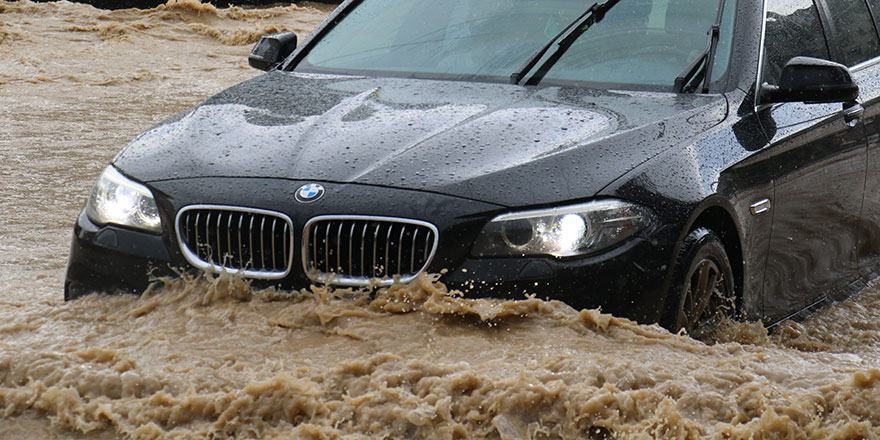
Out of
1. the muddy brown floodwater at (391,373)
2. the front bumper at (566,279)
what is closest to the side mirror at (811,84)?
the muddy brown floodwater at (391,373)

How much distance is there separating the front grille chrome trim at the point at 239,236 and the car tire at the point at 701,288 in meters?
1.18

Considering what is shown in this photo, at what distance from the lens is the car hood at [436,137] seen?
4.11m

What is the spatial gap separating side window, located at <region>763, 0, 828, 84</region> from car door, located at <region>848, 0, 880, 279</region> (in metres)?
0.25

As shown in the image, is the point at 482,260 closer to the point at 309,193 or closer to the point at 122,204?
the point at 309,193

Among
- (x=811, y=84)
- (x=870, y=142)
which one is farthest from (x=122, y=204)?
(x=870, y=142)

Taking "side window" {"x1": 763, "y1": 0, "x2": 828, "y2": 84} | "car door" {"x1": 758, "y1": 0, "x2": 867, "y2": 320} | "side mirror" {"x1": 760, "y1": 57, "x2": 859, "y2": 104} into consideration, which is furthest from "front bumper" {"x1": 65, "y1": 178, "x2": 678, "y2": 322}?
"side window" {"x1": 763, "y1": 0, "x2": 828, "y2": 84}

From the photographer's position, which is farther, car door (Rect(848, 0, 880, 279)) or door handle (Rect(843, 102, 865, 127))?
car door (Rect(848, 0, 880, 279))

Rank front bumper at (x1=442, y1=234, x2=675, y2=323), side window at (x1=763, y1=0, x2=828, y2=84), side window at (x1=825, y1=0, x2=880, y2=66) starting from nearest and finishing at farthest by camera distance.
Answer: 1. front bumper at (x1=442, y1=234, x2=675, y2=323)
2. side window at (x1=763, y1=0, x2=828, y2=84)
3. side window at (x1=825, y1=0, x2=880, y2=66)

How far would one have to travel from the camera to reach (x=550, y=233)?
4004 mm

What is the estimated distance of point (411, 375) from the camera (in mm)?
3701

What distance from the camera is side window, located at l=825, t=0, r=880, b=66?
5930mm

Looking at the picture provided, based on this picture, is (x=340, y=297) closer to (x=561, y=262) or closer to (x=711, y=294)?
(x=561, y=262)

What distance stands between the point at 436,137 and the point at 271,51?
1896mm

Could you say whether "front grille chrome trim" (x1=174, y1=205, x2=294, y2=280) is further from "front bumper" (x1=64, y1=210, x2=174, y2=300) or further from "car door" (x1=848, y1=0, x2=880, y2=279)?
"car door" (x1=848, y1=0, x2=880, y2=279)
